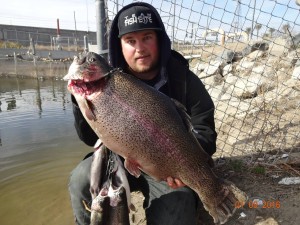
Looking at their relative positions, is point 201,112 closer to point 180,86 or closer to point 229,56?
point 180,86

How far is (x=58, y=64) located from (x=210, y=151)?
20.7 m

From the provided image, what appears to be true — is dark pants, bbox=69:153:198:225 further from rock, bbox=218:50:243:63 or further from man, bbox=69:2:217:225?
rock, bbox=218:50:243:63

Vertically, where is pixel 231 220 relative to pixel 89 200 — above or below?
below

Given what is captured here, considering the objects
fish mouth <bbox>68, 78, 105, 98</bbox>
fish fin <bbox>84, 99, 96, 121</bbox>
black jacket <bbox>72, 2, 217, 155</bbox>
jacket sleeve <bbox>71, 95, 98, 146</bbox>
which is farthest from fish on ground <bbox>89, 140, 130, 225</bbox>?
fish mouth <bbox>68, 78, 105, 98</bbox>

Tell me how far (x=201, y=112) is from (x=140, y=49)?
31.9 inches

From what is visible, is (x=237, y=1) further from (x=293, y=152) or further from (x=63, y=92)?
(x=63, y=92)

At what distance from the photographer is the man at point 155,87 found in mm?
2766

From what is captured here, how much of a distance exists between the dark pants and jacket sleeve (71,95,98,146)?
24 centimetres

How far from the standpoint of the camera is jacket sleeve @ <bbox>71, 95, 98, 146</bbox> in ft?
8.37

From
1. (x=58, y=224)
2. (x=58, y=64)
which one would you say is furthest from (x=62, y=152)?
(x=58, y=64)

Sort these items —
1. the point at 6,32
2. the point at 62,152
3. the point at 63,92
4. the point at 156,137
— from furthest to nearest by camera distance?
the point at 6,32 < the point at 63,92 < the point at 62,152 < the point at 156,137

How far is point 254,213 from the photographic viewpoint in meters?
3.11
